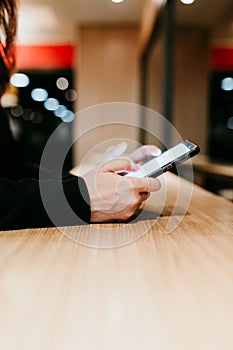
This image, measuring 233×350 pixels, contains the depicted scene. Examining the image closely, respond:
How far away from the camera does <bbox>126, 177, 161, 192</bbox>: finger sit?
2.80 feet

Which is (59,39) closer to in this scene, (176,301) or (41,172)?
(41,172)

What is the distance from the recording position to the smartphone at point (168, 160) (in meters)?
0.89

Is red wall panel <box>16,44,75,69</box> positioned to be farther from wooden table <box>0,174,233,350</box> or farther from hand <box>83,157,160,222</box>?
wooden table <box>0,174,233,350</box>

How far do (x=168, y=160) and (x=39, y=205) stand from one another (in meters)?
0.27

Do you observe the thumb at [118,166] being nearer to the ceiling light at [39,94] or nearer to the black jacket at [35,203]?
the black jacket at [35,203]

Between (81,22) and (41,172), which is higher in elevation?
(81,22)

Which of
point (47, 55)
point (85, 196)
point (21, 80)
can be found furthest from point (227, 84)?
point (21, 80)

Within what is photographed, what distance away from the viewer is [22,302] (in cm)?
45

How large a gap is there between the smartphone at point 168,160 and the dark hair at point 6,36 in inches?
23.2

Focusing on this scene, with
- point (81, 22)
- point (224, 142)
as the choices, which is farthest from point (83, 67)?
point (224, 142)

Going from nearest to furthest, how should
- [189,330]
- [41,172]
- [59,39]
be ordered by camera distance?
[189,330] → [41,172] → [59,39]

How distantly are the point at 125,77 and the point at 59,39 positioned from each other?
1.46m

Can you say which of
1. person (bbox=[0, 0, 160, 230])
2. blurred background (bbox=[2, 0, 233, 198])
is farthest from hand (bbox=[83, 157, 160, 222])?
blurred background (bbox=[2, 0, 233, 198])

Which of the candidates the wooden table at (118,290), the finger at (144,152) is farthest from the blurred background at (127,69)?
the wooden table at (118,290)
